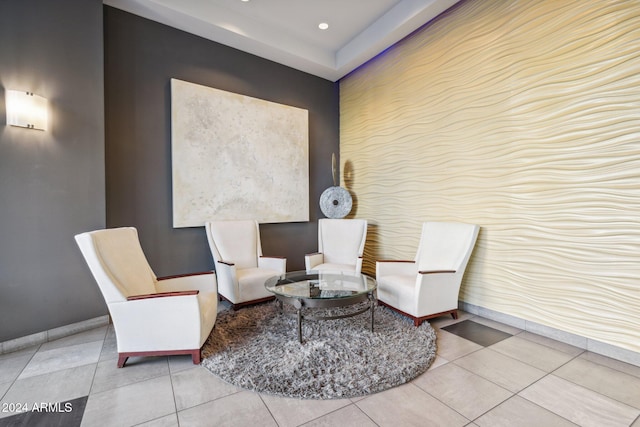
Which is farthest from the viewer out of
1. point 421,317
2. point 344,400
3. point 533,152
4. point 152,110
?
point 152,110

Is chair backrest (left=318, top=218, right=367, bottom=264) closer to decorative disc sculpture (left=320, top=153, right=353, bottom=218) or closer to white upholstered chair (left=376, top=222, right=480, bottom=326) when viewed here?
decorative disc sculpture (left=320, top=153, right=353, bottom=218)

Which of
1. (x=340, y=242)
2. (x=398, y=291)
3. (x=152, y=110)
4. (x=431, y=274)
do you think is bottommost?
(x=398, y=291)

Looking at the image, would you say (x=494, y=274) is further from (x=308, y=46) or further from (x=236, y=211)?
(x=308, y=46)

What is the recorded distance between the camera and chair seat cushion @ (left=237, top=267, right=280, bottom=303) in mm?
3219

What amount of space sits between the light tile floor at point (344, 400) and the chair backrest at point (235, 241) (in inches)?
57.8

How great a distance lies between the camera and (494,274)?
3000 mm

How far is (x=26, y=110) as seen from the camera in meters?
2.40

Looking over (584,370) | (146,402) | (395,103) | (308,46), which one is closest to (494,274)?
(584,370)

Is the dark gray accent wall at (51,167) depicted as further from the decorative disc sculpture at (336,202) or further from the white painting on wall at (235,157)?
the decorative disc sculpture at (336,202)

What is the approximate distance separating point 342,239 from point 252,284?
4.97 ft

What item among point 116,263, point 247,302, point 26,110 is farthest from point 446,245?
point 26,110

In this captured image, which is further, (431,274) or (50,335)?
(431,274)

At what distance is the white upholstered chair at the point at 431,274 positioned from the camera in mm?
2793

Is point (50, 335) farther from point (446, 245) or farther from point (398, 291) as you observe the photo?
point (446, 245)
